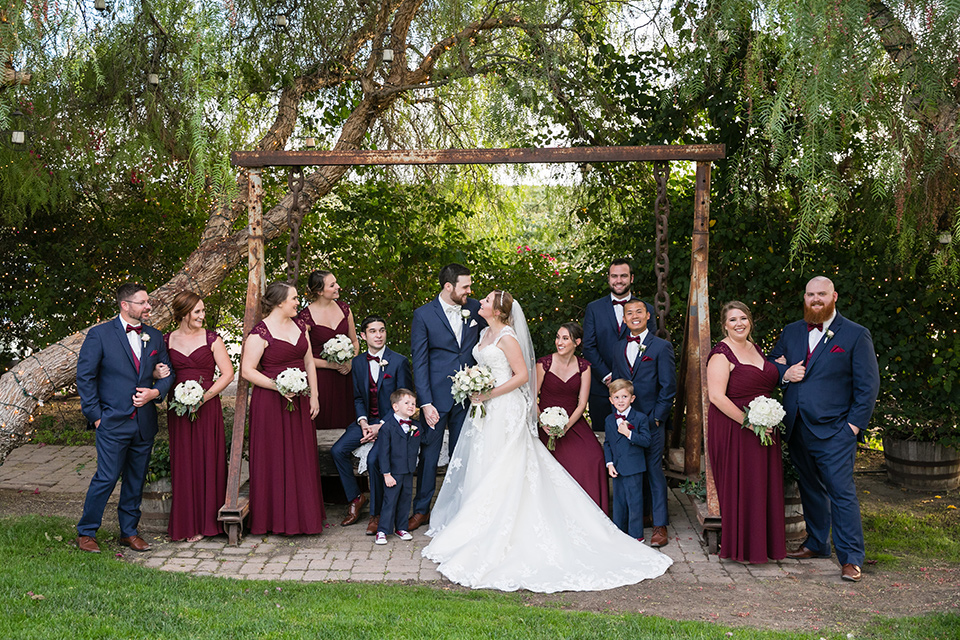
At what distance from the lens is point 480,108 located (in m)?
9.12

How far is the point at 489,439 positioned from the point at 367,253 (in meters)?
3.77

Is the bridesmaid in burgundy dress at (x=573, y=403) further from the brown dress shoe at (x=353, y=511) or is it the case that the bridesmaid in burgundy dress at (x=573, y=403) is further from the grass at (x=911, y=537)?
the grass at (x=911, y=537)

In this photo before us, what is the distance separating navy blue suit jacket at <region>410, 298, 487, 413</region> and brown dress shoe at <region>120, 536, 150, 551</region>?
2184 mm

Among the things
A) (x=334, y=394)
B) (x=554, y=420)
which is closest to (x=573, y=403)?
(x=554, y=420)

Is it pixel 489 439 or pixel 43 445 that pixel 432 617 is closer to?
pixel 489 439

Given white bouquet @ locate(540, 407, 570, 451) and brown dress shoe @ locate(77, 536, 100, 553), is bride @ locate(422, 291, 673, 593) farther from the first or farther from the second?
brown dress shoe @ locate(77, 536, 100, 553)

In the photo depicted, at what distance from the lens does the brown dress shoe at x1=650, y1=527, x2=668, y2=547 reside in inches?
232

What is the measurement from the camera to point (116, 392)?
18.5ft

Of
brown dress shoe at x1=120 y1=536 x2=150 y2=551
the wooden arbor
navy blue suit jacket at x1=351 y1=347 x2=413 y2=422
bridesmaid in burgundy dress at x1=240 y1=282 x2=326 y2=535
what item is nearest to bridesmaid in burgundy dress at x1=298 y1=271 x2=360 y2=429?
navy blue suit jacket at x1=351 y1=347 x2=413 y2=422

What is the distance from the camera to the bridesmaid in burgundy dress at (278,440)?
19.9 feet

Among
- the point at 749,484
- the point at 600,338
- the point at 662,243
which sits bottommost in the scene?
the point at 749,484

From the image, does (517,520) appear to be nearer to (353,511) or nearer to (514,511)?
(514,511)

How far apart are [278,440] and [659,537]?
2.84 meters

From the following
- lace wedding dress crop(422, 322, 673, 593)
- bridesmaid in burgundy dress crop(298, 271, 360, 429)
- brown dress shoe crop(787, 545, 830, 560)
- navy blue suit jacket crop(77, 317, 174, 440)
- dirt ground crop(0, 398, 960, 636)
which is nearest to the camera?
dirt ground crop(0, 398, 960, 636)
